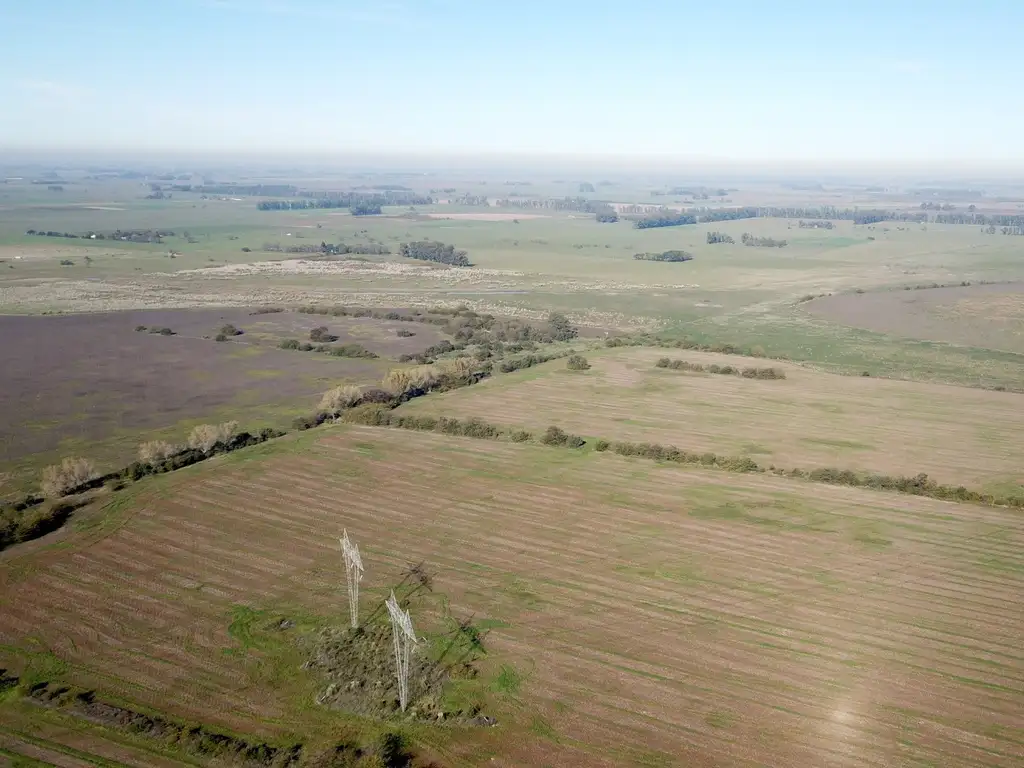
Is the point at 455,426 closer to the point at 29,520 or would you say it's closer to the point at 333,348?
the point at 29,520

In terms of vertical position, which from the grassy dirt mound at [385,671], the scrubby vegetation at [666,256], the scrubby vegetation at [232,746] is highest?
the scrubby vegetation at [666,256]

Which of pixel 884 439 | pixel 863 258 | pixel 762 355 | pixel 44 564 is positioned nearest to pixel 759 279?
pixel 863 258

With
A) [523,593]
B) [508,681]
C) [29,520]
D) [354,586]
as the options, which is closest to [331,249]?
[29,520]

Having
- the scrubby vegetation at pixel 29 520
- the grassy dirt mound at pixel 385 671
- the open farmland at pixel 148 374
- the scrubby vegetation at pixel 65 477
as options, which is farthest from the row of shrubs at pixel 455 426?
the grassy dirt mound at pixel 385 671

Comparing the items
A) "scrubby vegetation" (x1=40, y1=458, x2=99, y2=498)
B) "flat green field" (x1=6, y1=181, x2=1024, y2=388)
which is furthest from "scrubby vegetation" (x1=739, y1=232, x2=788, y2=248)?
"scrubby vegetation" (x1=40, y1=458, x2=99, y2=498)

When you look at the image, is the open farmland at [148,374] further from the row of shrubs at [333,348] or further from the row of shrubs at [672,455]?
the row of shrubs at [672,455]

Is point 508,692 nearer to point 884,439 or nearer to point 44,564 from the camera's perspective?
point 44,564
